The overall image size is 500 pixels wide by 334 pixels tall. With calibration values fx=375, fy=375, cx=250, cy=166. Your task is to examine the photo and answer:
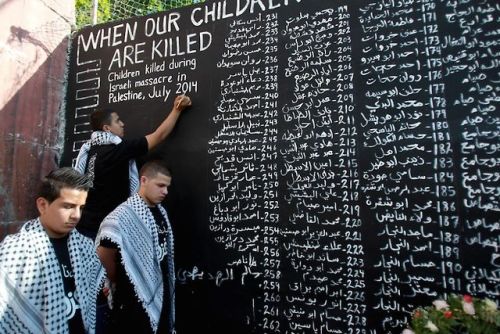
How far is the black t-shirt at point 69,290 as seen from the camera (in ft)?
7.50

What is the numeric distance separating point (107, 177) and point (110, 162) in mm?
153

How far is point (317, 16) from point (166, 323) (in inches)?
117

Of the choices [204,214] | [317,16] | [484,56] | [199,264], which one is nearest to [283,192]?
[204,214]

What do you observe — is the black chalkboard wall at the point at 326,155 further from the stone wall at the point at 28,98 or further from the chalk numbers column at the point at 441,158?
the stone wall at the point at 28,98

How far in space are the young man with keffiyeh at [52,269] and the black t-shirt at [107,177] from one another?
3.36 ft

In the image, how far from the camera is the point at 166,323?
323 centimetres

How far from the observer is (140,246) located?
300 centimetres

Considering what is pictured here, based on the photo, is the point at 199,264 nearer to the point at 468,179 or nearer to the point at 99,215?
the point at 99,215

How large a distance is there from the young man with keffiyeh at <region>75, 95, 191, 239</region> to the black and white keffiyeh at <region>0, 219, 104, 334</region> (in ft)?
4.05

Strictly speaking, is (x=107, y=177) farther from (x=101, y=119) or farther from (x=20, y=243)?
(x=20, y=243)

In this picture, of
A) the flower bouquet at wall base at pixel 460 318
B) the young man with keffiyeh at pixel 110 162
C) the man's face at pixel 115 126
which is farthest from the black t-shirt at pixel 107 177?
the flower bouquet at wall base at pixel 460 318

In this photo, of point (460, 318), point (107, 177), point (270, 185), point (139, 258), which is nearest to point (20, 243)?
point (139, 258)

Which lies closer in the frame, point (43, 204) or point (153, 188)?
point (43, 204)

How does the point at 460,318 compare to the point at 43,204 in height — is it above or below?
below
